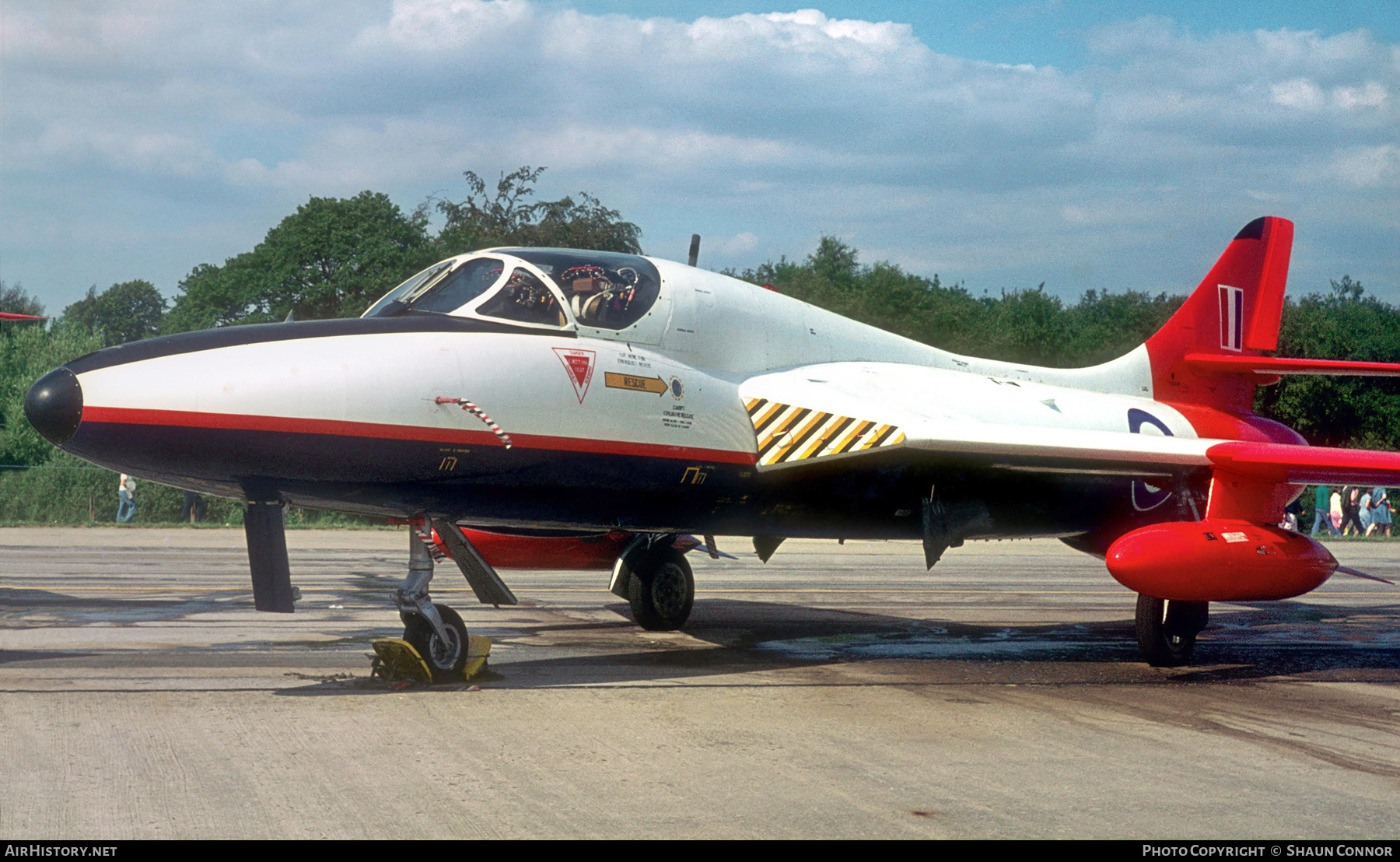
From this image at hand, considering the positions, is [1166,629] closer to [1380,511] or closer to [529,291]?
[529,291]

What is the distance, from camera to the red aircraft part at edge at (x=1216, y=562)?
31.6ft

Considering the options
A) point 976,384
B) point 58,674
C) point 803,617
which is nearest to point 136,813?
point 58,674

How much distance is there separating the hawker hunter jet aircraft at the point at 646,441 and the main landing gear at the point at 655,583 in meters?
0.03

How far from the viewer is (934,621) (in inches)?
562

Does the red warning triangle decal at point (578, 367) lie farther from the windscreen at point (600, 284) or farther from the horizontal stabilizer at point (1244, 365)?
the horizontal stabilizer at point (1244, 365)

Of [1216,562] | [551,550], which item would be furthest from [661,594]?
[1216,562]

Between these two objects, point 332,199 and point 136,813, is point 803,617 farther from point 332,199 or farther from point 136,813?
point 332,199

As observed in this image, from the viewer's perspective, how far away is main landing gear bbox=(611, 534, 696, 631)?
12781mm

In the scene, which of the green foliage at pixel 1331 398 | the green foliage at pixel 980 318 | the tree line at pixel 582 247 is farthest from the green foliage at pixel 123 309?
the green foliage at pixel 1331 398

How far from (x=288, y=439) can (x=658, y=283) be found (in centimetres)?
342

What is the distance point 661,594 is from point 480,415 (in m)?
4.89

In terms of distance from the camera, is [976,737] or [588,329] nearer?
[976,737]

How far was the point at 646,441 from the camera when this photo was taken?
9414 millimetres

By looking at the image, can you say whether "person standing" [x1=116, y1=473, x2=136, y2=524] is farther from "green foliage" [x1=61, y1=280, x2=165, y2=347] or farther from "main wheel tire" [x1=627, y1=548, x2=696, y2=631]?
"green foliage" [x1=61, y1=280, x2=165, y2=347]
